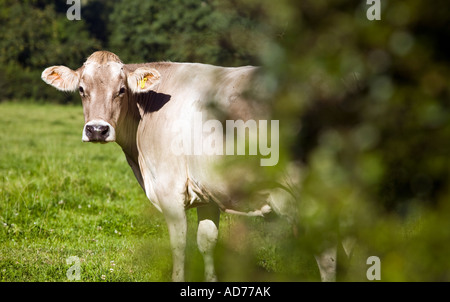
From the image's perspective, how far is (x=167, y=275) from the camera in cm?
555

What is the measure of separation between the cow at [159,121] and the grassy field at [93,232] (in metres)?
0.24

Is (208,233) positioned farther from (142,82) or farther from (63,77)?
(63,77)

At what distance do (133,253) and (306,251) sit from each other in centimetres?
479

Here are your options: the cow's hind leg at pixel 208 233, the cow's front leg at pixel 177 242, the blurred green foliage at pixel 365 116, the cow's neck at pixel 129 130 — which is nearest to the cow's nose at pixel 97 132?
the cow's neck at pixel 129 130

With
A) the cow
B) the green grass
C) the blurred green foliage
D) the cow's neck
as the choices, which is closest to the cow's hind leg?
the cow

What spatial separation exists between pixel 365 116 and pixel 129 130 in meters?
4.27

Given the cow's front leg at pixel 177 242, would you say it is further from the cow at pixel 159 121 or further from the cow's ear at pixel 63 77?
the cow's ear at pixel 63 77

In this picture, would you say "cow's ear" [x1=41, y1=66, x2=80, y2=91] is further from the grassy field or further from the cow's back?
the grassy field

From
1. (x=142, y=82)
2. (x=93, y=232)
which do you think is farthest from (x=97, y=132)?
(x=93, y=232)

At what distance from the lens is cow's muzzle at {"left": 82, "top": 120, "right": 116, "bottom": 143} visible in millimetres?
4988

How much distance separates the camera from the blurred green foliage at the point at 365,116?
5.05 feet

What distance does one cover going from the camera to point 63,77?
5.58 m

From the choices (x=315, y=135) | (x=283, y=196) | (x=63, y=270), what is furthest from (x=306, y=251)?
(x=63, y=270)
